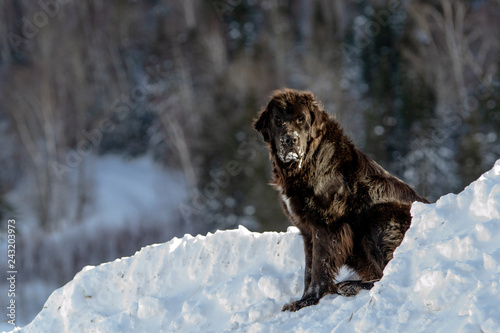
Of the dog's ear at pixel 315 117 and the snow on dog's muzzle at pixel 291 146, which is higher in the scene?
the dog's ear at pixel 315 117

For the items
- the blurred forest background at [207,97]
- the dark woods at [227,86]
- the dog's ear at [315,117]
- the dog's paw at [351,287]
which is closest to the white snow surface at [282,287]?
the dog's paw at [351,287]

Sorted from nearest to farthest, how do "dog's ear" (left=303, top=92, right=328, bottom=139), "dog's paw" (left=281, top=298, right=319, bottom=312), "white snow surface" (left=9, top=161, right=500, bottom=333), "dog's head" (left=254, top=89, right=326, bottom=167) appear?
1. "white snow surface" (left=9, top=161, right=500, bottom=333)
2. "dog's paw" (left=281, top=298, right=319, bottom=312)
3. "dog's head" (left=254, top=89, right=326, bottom=167)
4. "dog's ear" (left=303, top=92, right=328, bottom=139)

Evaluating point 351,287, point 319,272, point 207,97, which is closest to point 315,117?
point 319,272

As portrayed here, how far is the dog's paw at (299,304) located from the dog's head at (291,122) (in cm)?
121

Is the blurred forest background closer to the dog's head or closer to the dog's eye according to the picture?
the dog's head

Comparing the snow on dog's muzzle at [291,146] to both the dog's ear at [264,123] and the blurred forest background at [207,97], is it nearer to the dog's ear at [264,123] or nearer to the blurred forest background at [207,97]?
the dog's ear at [264,123]

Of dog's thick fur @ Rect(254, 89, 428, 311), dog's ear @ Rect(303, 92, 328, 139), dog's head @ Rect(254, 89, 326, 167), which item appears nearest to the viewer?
dog's thick fur @ Rect(254, 89, 428, 311)

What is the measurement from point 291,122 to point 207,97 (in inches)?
1488

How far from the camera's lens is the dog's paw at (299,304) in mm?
4945

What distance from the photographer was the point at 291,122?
524 cm

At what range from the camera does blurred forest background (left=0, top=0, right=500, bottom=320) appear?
33094 mm

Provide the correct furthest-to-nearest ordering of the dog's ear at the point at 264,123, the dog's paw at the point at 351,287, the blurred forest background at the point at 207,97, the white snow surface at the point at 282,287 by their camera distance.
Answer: the blurred forest background at the point at 207,97 < the dog's ear at the point at 264,123 < the dog's paw at the point at 351,287 < the white snow surface at the point at 282,287

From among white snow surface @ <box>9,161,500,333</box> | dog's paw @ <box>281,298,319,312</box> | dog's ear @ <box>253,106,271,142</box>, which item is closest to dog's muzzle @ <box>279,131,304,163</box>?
dog's ear @ <box>253,106,271,142</box>

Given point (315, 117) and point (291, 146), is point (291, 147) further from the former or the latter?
point (315, 117)
